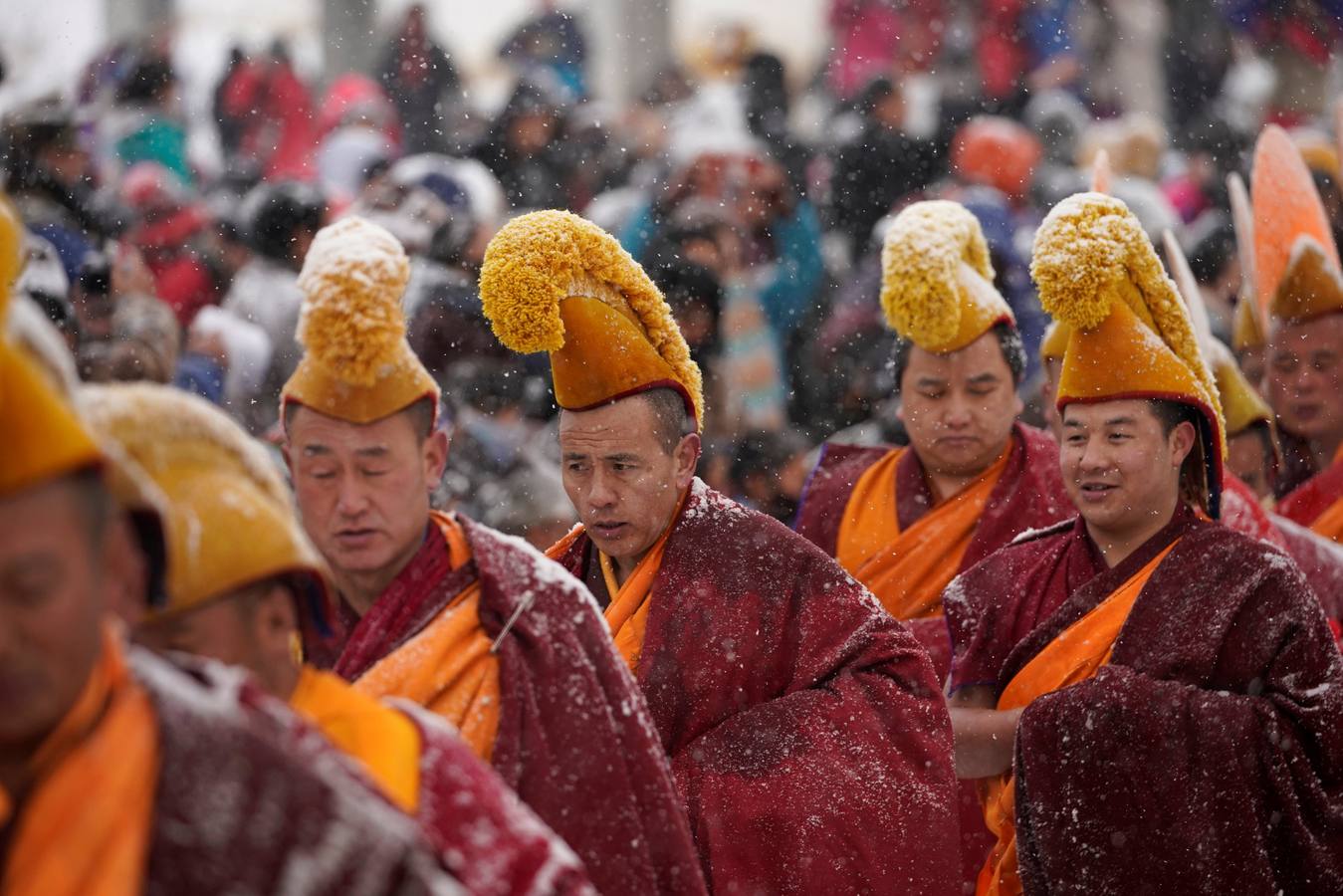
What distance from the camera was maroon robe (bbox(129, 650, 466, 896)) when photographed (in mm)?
2158

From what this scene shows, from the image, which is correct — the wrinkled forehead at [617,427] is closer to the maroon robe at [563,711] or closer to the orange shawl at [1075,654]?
the maroon robe at [563,711]

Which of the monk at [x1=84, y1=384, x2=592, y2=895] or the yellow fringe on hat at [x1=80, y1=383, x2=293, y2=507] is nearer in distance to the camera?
the monk at [x1=84, y1=384, x2=592, y2=895]

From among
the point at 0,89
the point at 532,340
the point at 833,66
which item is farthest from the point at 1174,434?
the point at 833,66

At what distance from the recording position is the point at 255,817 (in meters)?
2.20

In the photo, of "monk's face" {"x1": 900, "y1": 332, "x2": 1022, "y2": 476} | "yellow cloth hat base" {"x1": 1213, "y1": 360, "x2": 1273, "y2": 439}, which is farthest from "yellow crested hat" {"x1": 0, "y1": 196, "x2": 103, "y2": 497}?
"yellow cloth hat base" {"x1": 1213, "y1": 360, "x2": 1273, "y2": 439}

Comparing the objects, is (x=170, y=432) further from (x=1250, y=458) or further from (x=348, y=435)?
(x=1250, y=458)

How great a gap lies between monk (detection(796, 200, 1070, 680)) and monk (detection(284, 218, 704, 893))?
2117 millimetres

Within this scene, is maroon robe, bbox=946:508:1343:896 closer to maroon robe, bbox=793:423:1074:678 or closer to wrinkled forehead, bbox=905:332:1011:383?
maroon robe, bbox=793:423:1074:678

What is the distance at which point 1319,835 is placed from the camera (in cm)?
473

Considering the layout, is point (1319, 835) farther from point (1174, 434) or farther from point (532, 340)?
point (532, 340)

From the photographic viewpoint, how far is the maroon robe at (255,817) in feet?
7.08

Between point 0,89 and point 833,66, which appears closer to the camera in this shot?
point 0,89

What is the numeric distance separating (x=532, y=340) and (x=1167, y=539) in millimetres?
1448

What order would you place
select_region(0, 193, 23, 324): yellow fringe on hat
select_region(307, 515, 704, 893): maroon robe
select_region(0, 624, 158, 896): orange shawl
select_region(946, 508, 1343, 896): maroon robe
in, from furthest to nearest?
select_region(946, 508, 1343, 896): maroon robe < select_region(307, 515, 704, 893): maroon robe < select_region(0, 193, 23, 324): yellow fringe on hat < select_region(0, 624, 158, 896): orange shawl
